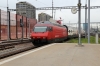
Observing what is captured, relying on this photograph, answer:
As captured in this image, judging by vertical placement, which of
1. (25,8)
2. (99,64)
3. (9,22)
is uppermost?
(25,8)

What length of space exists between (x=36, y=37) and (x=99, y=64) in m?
15.3

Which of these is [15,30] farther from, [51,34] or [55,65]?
[55,65]

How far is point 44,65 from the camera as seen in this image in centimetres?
880

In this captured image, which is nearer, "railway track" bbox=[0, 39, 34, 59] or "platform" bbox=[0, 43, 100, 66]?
"platform" bbox=[0, 43, 100, 66]

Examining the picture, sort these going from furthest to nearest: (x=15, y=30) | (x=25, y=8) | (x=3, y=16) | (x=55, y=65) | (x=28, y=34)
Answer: (x=25, y=8) → (x=28, y=34) → (x=15, y=30) → (x=3, y=16) → (x=55, y=65)

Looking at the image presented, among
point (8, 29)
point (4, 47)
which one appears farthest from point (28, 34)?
point (4, 47)

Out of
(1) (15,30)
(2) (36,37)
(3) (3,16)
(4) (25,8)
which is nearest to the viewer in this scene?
(2) (36,37)

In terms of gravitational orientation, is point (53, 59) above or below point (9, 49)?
above

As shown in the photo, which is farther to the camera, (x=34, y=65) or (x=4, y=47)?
(x=4, y=47)

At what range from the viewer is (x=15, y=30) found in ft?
104

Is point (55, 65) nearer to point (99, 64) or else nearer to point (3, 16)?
point (99, 64)

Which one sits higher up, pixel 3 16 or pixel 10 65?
pixel 3 16

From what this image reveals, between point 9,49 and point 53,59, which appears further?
point 9,49

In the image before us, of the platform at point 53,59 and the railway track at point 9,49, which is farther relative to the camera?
the railway track at point 9,49
